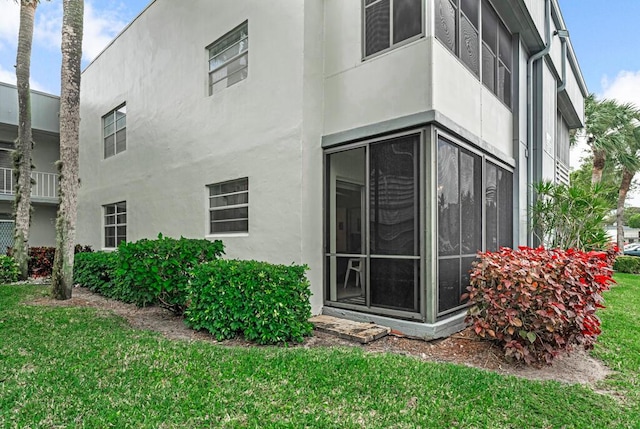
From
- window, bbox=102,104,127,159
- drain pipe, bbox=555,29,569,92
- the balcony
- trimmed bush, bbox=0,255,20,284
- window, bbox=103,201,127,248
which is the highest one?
drain pipe, bbox=555,29,569,92

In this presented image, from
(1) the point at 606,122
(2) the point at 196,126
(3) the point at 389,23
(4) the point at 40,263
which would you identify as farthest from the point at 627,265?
(4) the point at 40,263

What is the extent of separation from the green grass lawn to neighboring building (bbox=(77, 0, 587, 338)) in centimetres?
174

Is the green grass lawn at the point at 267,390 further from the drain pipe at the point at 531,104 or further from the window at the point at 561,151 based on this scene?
the window at the point at 561,151

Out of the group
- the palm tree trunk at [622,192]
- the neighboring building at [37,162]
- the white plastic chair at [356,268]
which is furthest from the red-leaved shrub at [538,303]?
the palm tree trunk at [622,192]

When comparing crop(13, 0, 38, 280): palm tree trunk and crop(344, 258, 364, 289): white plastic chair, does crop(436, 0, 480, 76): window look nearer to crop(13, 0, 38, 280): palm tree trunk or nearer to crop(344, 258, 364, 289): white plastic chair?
crop(344, 258, 364, 289): white plastic chair

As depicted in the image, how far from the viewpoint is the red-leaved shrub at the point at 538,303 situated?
448 cm

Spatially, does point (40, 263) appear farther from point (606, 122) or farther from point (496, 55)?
point (606, 122)

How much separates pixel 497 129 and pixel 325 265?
15.1ft

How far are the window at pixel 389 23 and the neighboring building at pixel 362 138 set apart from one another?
0.09 ft

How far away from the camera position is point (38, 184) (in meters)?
17.0

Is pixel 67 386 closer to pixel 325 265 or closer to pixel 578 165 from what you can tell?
pixel 325 265

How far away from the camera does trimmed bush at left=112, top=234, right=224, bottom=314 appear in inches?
246

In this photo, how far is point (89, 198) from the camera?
1380 centimetres

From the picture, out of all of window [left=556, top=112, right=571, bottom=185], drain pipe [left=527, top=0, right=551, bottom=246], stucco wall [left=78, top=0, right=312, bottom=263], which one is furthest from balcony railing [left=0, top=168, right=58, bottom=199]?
window [left=556, top=112, right=571, bottom=185]
